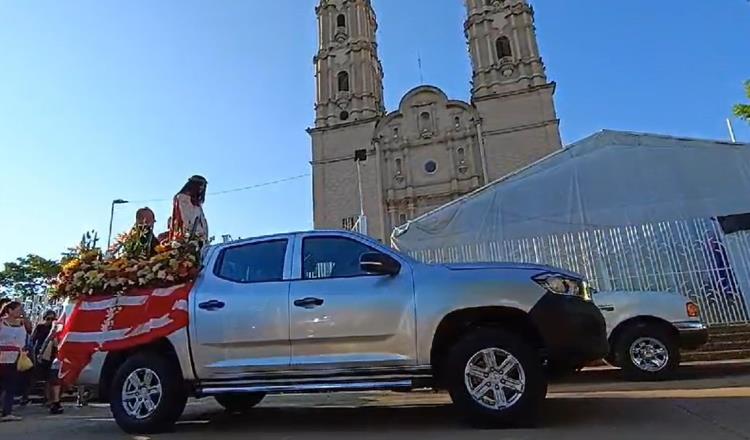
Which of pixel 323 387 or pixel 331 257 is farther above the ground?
pixel 331 257

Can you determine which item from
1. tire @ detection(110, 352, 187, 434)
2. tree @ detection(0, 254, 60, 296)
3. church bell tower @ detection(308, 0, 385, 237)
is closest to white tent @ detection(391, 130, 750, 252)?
tire @ detection(110, 352, 187, 434)

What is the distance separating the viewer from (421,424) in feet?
15.0

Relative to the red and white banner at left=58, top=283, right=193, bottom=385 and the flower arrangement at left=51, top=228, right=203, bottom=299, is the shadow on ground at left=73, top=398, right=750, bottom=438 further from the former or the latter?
the flower arrangement at left=51, top=228, right=203, bottom=299

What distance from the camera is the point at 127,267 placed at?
5.45 m

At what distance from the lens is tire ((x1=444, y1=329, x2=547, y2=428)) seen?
3.99 metres

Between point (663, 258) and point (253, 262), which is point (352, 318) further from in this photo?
point (663, 258)

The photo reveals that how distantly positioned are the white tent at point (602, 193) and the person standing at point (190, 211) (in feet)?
26.4

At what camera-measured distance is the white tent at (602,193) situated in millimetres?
11938

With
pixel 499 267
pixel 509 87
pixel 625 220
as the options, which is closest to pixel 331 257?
pixel 499 267

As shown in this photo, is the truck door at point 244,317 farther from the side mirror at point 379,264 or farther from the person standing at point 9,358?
the person standing at point 9,358

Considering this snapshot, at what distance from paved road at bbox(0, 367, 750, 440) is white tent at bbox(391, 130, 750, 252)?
558 cm

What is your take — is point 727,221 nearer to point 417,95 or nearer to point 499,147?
point 499,147

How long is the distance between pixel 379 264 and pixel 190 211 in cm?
286

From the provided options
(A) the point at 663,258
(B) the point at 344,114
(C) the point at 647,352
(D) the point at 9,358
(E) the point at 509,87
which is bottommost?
(C) the point at 647,352
